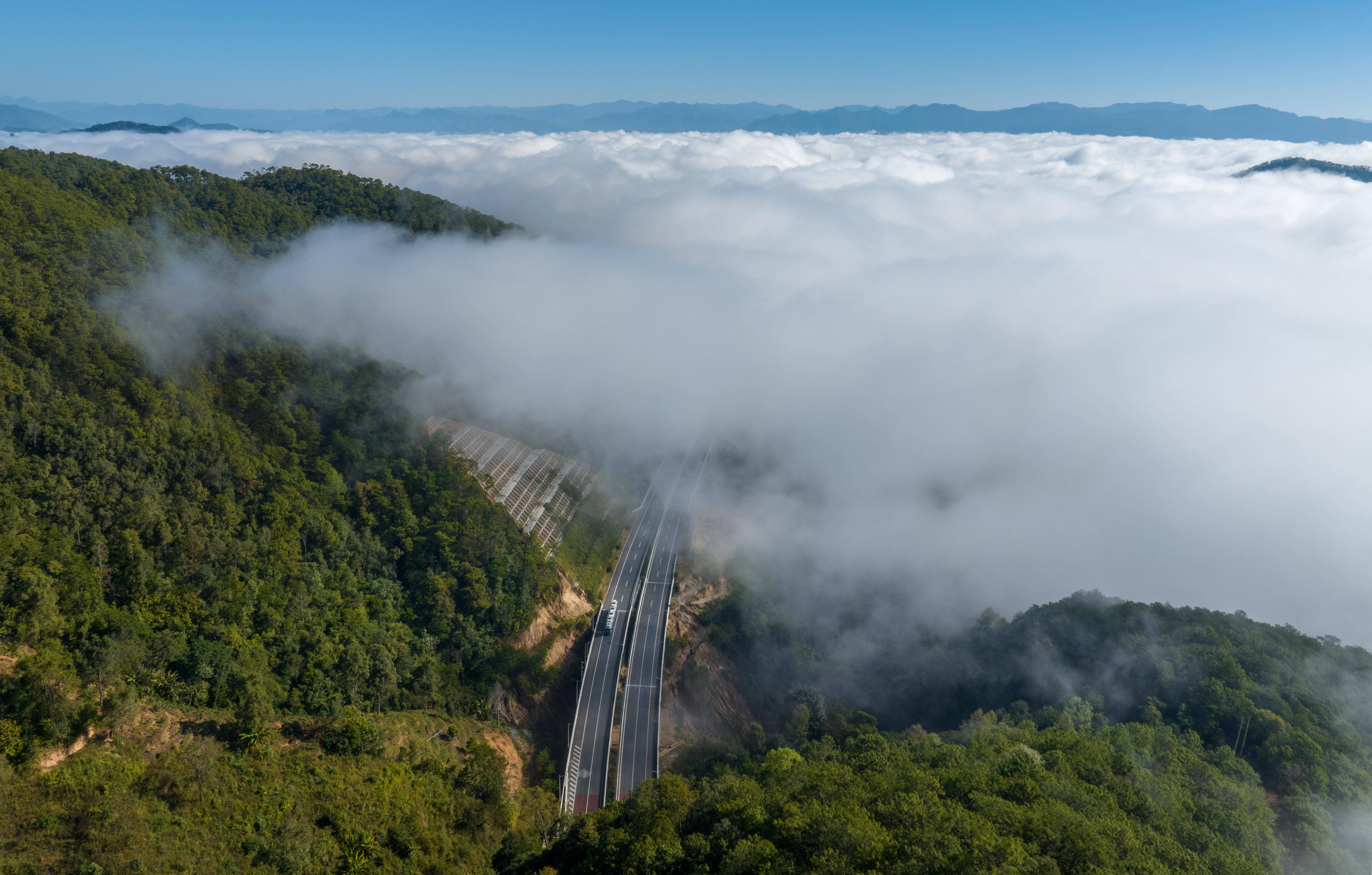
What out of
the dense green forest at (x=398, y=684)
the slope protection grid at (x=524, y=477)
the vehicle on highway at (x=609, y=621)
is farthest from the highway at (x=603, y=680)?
the slope protection grid at (x=524, y=477)

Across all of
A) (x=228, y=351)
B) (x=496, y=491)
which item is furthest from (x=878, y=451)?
(x=228, y=351)

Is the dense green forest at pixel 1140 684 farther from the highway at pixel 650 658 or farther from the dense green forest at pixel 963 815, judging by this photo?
the highway at pixel 650 658

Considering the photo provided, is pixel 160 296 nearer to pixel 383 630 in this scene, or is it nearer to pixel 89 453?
pixel 89 453

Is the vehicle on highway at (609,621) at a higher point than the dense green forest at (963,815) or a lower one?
lower

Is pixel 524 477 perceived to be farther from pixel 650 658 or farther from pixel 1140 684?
pixel 1140 684

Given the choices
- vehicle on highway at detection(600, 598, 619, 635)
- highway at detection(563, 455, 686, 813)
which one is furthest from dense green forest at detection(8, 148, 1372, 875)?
vehicle on highway at detection(600, 598, 619, 635)

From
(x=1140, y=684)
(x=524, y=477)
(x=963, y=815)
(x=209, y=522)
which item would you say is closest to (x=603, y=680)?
(x=524, y=477)
